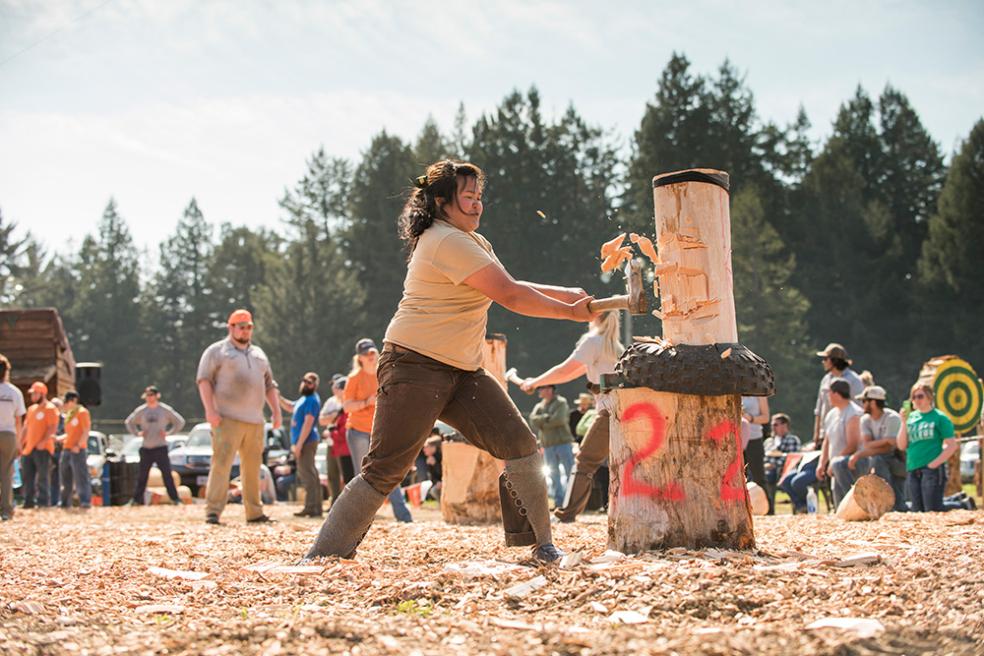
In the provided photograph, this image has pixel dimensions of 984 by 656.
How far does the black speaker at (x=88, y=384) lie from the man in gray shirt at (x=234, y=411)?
1427 centimetres

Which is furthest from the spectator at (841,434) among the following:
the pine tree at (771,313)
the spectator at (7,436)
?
the pine tree at (771,313)

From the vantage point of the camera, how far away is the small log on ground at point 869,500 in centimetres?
846

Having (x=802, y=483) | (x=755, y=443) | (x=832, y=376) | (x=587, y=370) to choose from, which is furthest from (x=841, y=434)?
(x=587, y=370)

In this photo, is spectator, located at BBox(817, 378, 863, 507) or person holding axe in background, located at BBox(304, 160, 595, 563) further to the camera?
spectator, located at BBox(817, 378, 863, 507)

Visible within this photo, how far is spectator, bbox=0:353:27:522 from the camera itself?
38.9 feet

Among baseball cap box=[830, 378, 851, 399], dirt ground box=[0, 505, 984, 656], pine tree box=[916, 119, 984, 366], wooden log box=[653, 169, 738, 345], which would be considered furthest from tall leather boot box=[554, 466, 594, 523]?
pine tree box=[916, 119, 984, 366]

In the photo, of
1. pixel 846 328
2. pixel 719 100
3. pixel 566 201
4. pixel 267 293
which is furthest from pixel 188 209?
pixel 846 328

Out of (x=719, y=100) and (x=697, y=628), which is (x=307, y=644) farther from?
(x=719, y=100)

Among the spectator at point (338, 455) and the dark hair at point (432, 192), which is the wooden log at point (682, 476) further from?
the spectator at point (338, 455)

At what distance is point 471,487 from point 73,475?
30.3ft

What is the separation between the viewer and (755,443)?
12.7 meters

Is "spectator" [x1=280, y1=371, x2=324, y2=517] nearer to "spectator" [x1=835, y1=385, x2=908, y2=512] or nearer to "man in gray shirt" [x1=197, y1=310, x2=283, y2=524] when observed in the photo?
"man in gray shirt" [x1=197, y1=310, x2=283, y2=524]

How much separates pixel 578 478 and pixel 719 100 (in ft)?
160

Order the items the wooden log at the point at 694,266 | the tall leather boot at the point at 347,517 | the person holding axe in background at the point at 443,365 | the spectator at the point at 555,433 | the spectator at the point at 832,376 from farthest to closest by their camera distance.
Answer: the spectator at the point at 555,433 → the spectator at the point at 832,376 → the wooden log at the point at 694,266 → the tall leather boot at the point at 347,517 → the person holding axe in background at the point at 443,365
